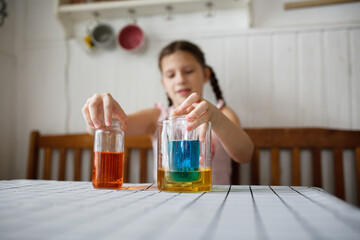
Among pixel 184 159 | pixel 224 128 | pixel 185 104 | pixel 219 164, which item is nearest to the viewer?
pixel 184 159

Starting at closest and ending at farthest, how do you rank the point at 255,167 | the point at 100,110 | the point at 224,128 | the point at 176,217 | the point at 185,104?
the point at 176,217
the point at 185,104
the point at 100,110
the point at 224,128
the point at 255,167

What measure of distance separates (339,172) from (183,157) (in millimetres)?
915

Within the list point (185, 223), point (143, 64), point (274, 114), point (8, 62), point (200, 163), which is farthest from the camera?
point (8, 62)

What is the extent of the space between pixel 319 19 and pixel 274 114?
1.54 ft

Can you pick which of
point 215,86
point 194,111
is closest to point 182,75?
point 215,86

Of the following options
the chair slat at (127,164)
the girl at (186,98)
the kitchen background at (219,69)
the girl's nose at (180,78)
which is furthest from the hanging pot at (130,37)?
the chair slat at (127,164)

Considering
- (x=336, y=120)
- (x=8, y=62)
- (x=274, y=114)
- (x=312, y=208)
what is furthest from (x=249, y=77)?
(x=8, y=62)

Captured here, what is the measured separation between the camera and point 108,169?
1.76ft

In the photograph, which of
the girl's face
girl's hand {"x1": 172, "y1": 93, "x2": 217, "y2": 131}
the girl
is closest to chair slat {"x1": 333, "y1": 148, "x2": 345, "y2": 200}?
the girl

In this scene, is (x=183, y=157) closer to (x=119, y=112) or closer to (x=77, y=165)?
(x=119, y=112)

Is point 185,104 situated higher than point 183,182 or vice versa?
point 185,104

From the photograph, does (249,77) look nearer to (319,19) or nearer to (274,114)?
(274,114)

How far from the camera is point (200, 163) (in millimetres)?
486

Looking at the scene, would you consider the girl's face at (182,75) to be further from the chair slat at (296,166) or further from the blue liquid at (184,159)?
the blue liquid at (184,159)
